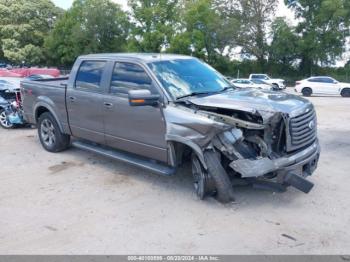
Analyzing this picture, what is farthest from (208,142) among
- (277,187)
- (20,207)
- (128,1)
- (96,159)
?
(128,1)

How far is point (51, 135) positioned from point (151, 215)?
11.9 ft

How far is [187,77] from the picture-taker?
5500 millimetres

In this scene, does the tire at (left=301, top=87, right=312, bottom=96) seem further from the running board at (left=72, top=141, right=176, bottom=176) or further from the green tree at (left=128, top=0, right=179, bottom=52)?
the running board at (left=72, top=141, right=176, bottom=176)

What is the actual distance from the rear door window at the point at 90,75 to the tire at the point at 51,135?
1.16m

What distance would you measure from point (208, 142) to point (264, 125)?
71 centimetres

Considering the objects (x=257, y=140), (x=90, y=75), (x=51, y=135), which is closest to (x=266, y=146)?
(x=257, y=140)

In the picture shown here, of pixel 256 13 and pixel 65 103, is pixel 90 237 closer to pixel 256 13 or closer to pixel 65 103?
pixel 65 103

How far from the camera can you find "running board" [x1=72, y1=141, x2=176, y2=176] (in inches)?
199

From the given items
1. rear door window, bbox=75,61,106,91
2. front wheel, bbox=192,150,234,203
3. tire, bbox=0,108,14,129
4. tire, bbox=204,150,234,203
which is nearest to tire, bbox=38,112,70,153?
rear door window, bbox=75,61,106,91

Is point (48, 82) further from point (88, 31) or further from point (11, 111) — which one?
point (88, 31)

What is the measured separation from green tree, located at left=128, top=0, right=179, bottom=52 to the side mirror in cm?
3561

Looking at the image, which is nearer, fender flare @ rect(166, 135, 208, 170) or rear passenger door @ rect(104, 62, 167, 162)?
fender flare @ rect(166, 135, 208, 170)

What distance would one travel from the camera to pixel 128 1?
140 feet

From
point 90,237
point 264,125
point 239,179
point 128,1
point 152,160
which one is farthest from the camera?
point 128,1
